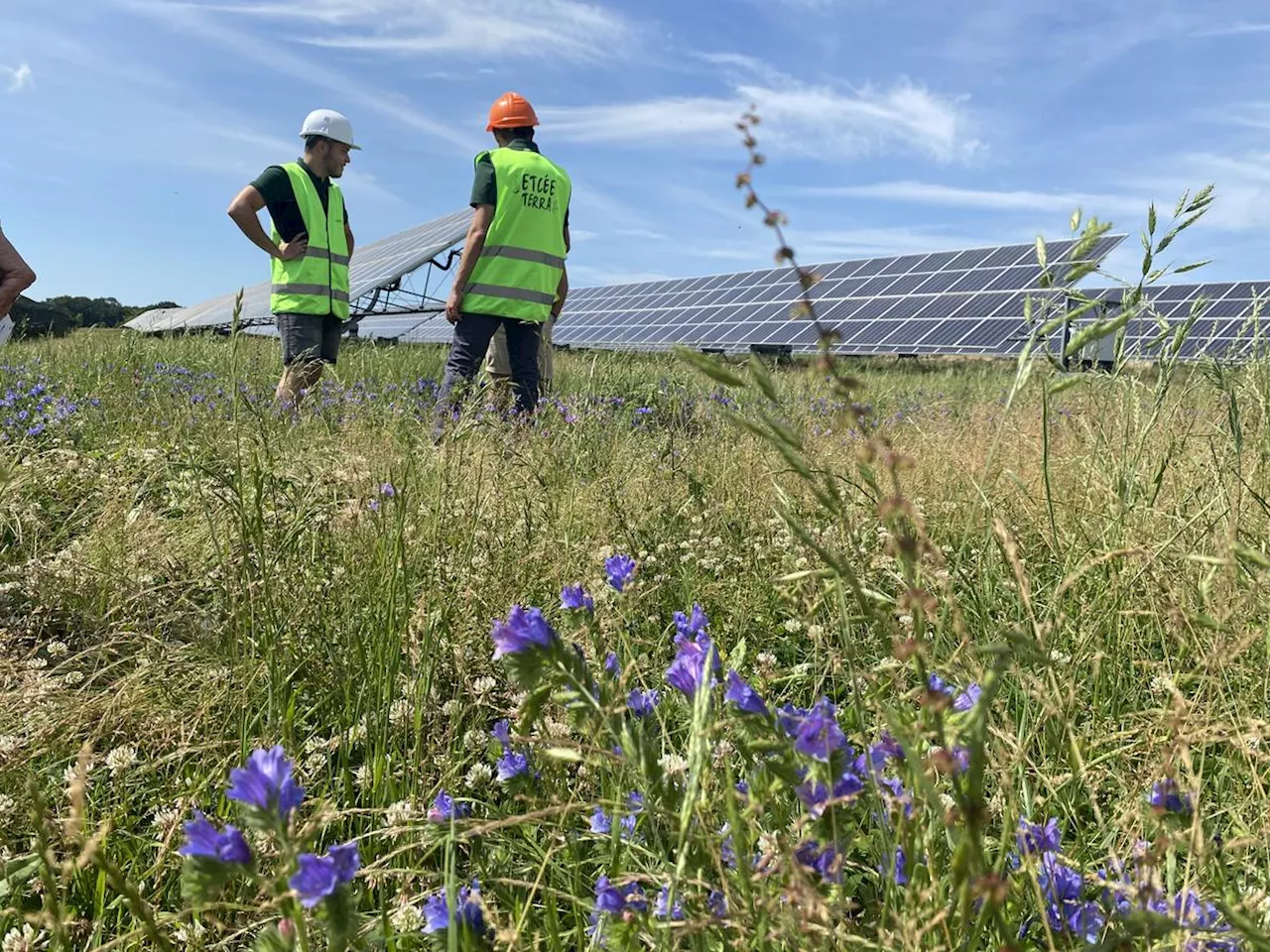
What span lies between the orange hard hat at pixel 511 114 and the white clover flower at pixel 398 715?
4.38 m

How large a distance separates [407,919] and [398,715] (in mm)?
482

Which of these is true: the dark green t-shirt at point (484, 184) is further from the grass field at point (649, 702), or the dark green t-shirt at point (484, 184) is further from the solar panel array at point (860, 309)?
the solar panel array at point (860, 309)

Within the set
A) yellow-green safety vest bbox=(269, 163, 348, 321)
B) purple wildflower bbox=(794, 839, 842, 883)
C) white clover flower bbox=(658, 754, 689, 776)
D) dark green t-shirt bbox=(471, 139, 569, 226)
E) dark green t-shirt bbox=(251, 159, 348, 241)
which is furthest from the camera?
yellow-green safety vest bbox=(269, 163, 348, 321)

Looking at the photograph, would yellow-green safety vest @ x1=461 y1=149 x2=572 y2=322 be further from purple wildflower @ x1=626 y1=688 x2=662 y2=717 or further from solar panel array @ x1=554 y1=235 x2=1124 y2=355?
solar panel array @ x1=554 y1=235 x2=1124 y2=355

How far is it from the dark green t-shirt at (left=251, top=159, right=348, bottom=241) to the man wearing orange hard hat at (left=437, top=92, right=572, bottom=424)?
3.69ft

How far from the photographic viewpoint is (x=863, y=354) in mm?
14734

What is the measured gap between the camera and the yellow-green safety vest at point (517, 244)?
486cm

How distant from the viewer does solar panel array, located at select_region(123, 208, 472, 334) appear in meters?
14.3

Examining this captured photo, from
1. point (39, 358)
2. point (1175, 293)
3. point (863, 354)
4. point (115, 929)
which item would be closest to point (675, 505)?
point (115, 929)

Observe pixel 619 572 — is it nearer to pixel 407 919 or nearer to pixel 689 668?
pixel 689 668

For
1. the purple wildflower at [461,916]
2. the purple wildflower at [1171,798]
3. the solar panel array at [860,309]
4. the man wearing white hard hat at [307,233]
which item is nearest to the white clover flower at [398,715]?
the purple wildflower at [461,916]

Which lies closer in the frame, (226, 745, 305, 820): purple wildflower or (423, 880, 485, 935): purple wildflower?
(226, 745, 305, 820): purple wildflower

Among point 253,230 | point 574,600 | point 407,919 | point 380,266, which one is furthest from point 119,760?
point 380,266

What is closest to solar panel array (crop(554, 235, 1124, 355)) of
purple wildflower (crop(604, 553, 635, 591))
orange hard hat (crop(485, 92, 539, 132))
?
orange hard hat (crop(485, 92, 539, 132))
